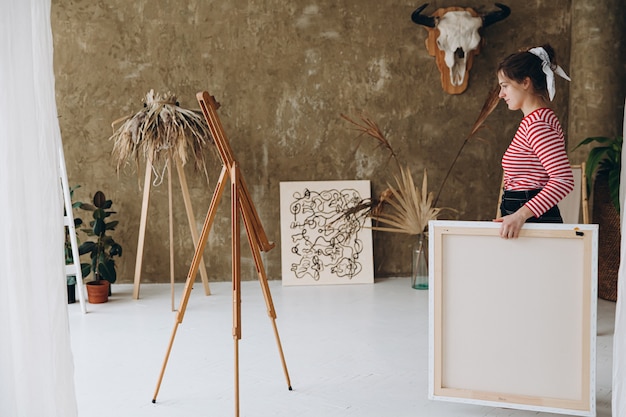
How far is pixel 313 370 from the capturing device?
3678 millimetres

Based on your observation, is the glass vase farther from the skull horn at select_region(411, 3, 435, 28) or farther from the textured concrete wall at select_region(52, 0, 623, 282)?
the skull horn at select_region(411, 3, 435, 28)

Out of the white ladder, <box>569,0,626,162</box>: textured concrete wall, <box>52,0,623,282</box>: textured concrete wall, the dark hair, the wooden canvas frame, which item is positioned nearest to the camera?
the wooden canvas frame

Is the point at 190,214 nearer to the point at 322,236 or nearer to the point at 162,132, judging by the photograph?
the point at 162,132

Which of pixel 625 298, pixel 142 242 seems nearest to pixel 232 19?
pixel 142 242

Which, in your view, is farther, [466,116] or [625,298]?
[466,116]

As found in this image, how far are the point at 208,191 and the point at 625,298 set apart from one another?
12.6ft

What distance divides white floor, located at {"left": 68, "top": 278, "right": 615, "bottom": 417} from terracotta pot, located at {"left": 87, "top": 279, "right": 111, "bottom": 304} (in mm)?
62

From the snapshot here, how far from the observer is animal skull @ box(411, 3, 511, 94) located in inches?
214

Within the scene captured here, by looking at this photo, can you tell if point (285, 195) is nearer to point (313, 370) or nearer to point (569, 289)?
point (313, 370)

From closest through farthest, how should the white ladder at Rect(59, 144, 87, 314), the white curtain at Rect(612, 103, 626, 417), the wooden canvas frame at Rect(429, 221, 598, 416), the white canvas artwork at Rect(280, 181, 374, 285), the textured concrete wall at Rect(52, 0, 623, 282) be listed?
the white curtain at Rect(612, 103, 626, 417), the wooden canvas frame at Rect(429, 221, 598, 416), the white ladder at Rect(59, 144, 87, 314), the textured concrete wall at Rect(52, 0, 623, 282), the white canvas artwork at Rect(280, 181, 374, 285)

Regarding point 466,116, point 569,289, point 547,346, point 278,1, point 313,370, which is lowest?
point 313,370

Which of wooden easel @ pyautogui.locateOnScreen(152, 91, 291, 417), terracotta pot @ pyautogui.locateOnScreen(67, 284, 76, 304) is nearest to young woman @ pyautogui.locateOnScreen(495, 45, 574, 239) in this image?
wooden easel @ pyautogui.locateOnScreen(152, 91, 291, 417)

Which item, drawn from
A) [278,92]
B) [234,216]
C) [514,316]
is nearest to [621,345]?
[514,316]

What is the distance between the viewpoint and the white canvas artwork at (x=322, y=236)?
5.68 m
